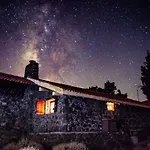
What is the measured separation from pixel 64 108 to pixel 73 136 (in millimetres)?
1854

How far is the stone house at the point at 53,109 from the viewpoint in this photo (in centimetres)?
1272

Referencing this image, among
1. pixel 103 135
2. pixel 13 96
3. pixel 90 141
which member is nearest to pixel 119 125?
pixel 103 135

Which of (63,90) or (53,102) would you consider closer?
(63,90)

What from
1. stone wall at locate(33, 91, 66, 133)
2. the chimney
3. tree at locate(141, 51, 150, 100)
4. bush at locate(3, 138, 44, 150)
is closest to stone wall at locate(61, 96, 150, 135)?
stone wall at locate(33, 91, 66, 133)

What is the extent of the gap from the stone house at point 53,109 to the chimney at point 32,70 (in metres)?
0.43

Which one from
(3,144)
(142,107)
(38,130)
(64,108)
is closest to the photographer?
(3,144)

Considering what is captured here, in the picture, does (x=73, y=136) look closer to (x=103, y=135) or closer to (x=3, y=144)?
(x=103, y=135)

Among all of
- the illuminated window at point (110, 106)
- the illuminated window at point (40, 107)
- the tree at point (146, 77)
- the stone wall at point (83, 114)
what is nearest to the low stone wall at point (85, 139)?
the stone wall at point (83, 114)

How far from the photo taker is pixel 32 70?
1622cm

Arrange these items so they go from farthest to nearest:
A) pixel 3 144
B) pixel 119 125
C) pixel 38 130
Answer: pixel 119 125, pixel 38 130, pixel 3 144

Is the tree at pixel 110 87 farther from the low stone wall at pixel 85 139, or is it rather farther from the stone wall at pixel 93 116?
the low stone wall at pixel 85 139

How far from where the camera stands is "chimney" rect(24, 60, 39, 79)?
15805 mm

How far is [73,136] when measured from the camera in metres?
12.4

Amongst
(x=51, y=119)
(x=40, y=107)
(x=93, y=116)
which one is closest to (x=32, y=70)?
(x=40, y=107)
